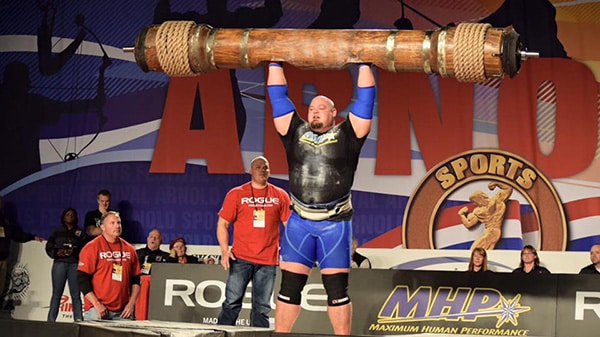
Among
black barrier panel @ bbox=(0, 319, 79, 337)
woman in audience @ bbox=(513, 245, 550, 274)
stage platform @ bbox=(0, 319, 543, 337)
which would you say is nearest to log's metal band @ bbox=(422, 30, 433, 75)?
stage platform @ bbox=(0, 319, 543, 337)

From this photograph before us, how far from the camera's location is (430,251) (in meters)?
10.1

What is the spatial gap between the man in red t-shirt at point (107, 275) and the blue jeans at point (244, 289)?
705mm

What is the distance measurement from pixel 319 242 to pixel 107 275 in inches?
79.6

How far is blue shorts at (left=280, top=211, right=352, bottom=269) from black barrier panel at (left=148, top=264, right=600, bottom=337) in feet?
5.15

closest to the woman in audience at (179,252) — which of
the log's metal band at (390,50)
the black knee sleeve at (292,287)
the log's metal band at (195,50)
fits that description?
the black knee sleeve at (292,287)

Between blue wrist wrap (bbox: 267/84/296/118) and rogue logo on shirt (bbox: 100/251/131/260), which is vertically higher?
blue wrist wrap (bbox: 267/84/296/118)

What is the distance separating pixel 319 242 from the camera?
5.61 m

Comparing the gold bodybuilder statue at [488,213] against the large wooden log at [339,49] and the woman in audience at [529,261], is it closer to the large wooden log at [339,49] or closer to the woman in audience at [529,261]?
the woman in audience at [529,261]

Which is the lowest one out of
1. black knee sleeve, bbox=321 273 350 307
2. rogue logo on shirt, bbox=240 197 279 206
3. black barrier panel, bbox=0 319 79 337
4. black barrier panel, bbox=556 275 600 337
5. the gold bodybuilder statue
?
black barrier panel, bbox=0 319 79 337

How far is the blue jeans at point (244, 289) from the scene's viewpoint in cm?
694

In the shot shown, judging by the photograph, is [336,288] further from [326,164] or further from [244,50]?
[244,50]

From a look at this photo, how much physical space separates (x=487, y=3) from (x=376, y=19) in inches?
44.1

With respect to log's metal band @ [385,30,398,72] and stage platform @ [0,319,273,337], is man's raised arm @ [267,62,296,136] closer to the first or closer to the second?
log's metal band @ [385,30,398,72]

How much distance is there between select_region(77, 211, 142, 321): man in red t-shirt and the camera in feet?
22.8
